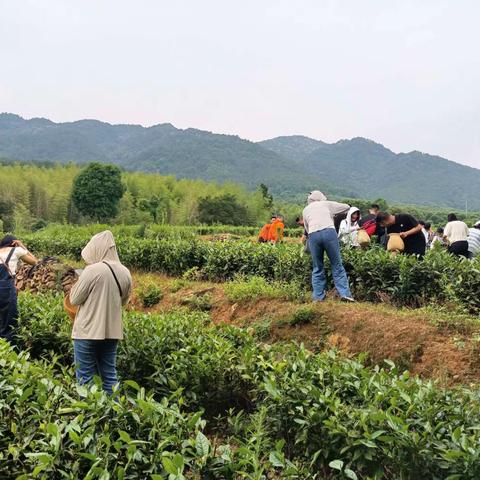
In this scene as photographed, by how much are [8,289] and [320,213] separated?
14.2 ft

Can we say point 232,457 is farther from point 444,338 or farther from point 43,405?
point 444,338

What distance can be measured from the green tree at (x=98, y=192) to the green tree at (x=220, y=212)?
29.4 ft

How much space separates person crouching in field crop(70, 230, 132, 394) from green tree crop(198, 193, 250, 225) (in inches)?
1559

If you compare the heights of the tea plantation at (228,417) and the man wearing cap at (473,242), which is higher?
the man wearing cap at (473,242)

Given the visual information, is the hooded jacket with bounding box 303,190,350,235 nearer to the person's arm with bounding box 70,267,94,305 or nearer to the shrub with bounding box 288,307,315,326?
the shrub with bounding box 288,307,315,326

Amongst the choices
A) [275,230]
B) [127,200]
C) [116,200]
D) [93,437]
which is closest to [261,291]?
[93,437]

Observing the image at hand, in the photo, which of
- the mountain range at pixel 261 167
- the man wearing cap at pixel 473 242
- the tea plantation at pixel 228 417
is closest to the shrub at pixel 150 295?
the tea plantation at pixel 228 417

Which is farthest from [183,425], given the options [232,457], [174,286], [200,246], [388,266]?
[200,246]

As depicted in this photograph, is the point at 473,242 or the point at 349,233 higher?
the point at 349,233

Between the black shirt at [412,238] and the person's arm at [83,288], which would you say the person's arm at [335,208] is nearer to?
the black shirt at [412,238]

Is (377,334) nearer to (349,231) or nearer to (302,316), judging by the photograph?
(302,316)

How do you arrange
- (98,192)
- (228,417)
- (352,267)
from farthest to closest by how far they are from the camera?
(98,192)
(352,267)
(228,417)

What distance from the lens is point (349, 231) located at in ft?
29.0

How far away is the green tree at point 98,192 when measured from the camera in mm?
44344
